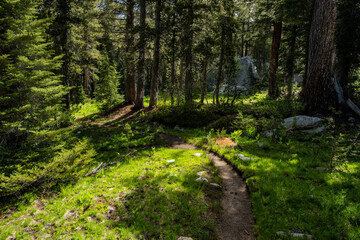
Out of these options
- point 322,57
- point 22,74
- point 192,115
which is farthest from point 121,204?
point 322,57

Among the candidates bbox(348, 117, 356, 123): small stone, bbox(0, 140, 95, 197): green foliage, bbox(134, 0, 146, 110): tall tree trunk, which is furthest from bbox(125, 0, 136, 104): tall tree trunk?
bbox(348, 117, 356, 123): small stone

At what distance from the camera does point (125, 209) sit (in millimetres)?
4809

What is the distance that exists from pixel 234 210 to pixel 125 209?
2837mm

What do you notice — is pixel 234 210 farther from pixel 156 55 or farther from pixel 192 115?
pixel 156 55

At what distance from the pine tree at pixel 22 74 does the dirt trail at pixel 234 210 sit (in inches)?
235

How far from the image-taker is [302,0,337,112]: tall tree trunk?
10266 millimetres

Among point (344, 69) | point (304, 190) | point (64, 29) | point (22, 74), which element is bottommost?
point (304, 190)

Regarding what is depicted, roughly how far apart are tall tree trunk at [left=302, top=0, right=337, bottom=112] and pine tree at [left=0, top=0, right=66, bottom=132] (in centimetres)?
1283

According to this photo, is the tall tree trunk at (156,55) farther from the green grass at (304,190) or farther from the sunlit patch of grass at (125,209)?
the sunlit patch of grass at (125,209)

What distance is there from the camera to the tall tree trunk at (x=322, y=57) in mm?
10266

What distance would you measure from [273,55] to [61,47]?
1699 centimetres

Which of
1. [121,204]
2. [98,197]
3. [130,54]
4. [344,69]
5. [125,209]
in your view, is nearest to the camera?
[125,209]

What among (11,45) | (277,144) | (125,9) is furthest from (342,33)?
(11,45)

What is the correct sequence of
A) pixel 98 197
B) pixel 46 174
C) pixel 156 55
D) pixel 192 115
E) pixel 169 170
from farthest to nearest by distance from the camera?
pixel 156 55 < pixel 192 115 < pixel 169 170 < pixel 46 174 < pixel 98 197
